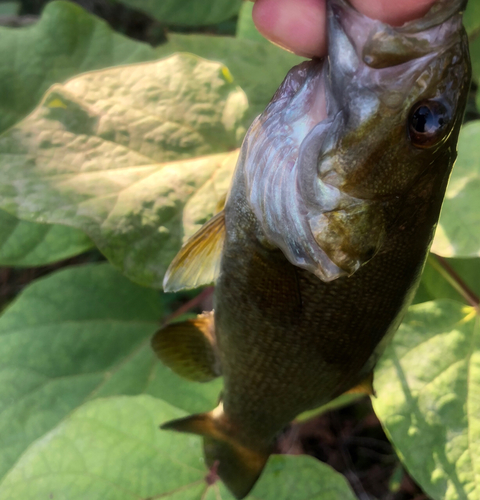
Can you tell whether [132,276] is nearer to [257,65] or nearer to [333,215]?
[333,215]

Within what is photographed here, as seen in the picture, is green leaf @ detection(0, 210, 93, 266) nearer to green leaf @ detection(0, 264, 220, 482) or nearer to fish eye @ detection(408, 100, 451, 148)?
green leaf @ detection(0, 264, 220, 482)

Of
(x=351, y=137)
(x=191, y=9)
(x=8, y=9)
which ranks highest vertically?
(x=351, y=137)

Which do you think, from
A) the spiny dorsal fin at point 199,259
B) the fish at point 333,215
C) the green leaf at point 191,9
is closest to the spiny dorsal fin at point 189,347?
the fish at point 333,215

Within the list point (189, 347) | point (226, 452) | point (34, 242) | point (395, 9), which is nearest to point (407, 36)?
point (395, 9)

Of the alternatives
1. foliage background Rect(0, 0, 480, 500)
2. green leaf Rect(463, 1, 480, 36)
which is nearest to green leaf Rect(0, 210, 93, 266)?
foliage background Rect(0, 0, 480, 500)

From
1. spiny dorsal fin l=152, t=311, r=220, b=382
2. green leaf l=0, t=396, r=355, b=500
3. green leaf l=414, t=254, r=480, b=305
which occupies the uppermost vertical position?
green leaf l=414, t=254, r=480, b=305

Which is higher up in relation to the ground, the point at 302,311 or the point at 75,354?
the point at 302,311

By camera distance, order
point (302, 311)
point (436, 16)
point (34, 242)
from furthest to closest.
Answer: point (34, 242) → point (302, 311) → point (436, 16)
